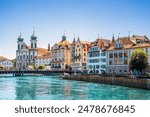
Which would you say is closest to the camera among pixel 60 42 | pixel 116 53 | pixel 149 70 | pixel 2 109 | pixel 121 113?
pixel 121 113

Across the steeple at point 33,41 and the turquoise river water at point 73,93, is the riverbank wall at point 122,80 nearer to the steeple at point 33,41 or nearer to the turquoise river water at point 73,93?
the turquoise river water at point 73,93

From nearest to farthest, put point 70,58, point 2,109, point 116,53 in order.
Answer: point 2,109 < point 116,53 < point 70,58

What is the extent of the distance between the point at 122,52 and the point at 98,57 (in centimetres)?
998

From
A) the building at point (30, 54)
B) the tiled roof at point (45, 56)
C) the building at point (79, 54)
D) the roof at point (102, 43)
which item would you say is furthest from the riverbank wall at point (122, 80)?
the building at point (30, 54)

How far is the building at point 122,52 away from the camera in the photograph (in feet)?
204

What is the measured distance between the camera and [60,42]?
109 m

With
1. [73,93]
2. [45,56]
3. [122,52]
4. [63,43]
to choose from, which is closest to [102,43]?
[122,52]

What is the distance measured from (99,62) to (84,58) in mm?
16101

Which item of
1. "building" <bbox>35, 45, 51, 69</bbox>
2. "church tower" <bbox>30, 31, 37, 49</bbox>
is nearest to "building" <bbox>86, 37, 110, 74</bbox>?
"building" <bbox>35, 45, 51, 69</bbox>

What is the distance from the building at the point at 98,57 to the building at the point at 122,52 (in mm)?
2550

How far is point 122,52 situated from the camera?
64.1 m

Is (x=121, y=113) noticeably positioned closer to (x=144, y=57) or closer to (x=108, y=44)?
(x=144, y=57)

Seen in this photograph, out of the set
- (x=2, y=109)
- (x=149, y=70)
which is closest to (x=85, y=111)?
(x=2, y=109)

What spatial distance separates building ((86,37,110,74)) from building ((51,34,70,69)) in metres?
24.5
